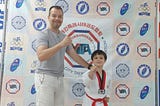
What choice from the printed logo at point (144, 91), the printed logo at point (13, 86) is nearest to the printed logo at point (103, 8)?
the printed logo at point (144, 91)

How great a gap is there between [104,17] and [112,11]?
9 cm

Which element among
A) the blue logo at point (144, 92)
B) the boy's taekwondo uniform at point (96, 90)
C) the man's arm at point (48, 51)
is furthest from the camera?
the blue logo at point (144, 92)

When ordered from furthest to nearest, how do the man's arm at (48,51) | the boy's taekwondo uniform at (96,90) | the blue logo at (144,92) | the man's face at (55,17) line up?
the blue logo at (144,92) < the boy's taekwondo uniform at (96,90) < the man's face at (55,17) < the man's arm at (48,51)

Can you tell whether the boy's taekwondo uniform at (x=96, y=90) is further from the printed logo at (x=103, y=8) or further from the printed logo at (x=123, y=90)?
the printed logo at (x=103, y=8)

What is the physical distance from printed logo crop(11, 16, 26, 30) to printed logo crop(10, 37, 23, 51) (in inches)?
4.3

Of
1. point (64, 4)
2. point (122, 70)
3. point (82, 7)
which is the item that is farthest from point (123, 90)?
point (64, 4)

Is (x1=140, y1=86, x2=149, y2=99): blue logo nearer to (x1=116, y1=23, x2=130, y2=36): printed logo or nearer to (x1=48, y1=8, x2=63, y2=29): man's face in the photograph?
(x1=116, y1=23, x2=130, y2=36): printed logo

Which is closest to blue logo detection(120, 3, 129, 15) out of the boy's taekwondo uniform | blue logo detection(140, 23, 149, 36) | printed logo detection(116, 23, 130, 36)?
printed logo detection(116, 23, 130, 36)

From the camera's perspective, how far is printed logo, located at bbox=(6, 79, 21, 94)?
275cm

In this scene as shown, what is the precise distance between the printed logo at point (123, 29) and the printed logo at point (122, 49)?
10 centimetres

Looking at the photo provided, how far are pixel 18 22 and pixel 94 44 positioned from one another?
0.74 m

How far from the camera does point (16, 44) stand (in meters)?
2.76

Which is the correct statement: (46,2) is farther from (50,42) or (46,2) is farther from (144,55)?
(144,55)

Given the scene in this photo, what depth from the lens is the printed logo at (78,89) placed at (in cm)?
277
